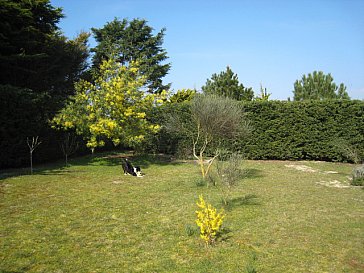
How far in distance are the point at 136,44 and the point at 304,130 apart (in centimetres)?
2168

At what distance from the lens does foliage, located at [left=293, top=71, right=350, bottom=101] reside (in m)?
22.5

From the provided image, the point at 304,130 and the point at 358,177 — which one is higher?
the point at 304,130

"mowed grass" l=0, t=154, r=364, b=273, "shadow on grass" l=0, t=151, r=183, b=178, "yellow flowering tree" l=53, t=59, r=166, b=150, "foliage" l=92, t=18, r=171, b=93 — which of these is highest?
"foliage" l=92, t=18, r=171, b=93

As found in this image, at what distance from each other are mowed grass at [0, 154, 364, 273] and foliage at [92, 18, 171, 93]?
21.7 meters

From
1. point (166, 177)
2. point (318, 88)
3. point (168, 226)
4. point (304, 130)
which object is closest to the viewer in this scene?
Result: point (168, 226)

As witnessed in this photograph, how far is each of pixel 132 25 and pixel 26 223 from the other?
93.6 ft

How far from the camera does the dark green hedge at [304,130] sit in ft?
49.4

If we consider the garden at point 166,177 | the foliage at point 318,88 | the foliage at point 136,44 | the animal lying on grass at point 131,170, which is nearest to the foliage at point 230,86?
the garden at point 166,177

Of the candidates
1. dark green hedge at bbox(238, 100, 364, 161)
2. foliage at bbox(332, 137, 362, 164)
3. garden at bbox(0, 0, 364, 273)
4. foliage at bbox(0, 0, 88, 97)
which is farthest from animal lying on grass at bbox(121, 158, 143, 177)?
foliage at bbox(332, 137, 362, 164)

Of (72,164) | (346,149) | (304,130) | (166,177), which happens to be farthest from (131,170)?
(346,149)

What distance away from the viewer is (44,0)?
17516 millimetres

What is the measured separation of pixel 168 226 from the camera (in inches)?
241

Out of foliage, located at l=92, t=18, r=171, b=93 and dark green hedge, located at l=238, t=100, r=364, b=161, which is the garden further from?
foliage, located at l=92, t=18, r=171, b=93

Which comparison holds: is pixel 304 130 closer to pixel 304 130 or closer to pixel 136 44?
pixel 304 130
